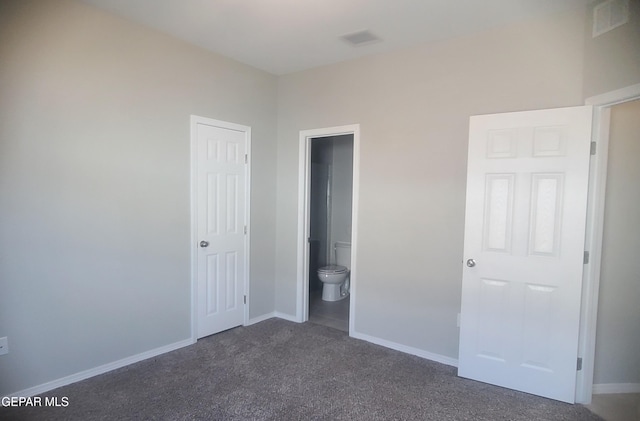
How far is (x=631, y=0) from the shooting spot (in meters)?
2.16

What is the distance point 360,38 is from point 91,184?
2.44 metres

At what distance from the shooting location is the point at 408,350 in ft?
10.6

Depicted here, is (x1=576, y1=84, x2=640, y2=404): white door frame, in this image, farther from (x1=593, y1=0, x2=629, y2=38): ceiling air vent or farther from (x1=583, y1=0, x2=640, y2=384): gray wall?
(x1=593, y1=0, x2=629, y2=38): ceiling air vent

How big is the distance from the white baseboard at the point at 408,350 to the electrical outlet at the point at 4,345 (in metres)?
2.69

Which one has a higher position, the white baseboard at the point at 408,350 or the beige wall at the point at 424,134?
the beige wall at the point at 424,134

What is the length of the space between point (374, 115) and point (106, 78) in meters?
2.26

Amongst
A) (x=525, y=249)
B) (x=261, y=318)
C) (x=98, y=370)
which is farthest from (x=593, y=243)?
(x=98, y=370)

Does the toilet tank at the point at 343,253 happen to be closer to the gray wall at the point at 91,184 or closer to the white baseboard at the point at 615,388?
the gray wall at the point at 91,184

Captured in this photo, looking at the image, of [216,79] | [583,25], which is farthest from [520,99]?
[216,79]

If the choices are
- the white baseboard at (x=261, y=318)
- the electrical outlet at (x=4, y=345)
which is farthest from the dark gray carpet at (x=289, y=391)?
the white baseboard at (x=261, y=318)

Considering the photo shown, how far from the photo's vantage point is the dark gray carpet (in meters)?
2.27

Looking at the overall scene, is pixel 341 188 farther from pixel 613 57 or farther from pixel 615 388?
pixel 615 388

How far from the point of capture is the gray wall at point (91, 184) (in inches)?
89.9

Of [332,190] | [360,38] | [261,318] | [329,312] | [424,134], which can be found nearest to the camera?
[360,38]
